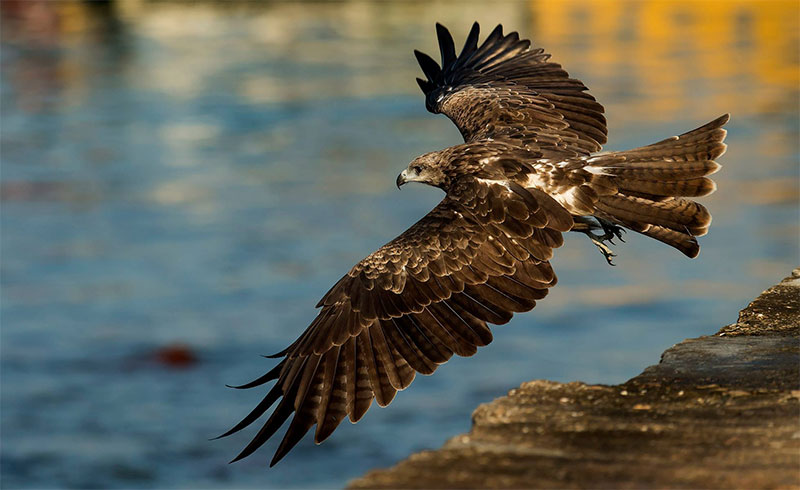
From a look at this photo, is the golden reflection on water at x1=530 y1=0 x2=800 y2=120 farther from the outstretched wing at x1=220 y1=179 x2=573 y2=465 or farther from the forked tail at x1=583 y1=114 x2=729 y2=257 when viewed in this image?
the outstretched wing at x1=220 y1=179 x2=573 y2=465

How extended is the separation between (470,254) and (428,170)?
140 centimetres

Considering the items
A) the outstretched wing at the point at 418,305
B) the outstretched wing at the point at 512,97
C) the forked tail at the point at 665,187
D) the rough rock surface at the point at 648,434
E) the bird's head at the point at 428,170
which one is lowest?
the rough rock surface at the point at 648,434

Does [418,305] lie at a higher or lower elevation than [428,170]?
lower

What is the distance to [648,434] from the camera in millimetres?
3820

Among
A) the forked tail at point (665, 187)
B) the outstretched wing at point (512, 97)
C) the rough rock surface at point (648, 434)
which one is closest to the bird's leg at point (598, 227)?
the forked tail at point (665, 187)

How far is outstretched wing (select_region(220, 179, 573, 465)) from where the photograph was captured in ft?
17.2

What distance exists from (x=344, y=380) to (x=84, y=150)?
29.7 metres

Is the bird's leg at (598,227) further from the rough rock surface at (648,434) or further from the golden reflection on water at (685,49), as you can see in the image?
the golden reflection on water at (685,49)

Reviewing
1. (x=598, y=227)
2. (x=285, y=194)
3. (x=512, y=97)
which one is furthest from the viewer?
(x=285, y=194)

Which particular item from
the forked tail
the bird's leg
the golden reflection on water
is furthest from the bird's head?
the golden reflection on water

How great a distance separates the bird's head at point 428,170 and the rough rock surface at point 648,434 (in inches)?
97.0

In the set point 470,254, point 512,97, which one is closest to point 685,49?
point 512,97

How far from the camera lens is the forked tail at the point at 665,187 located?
5926mm

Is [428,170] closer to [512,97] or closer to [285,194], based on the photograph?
[512,97]
